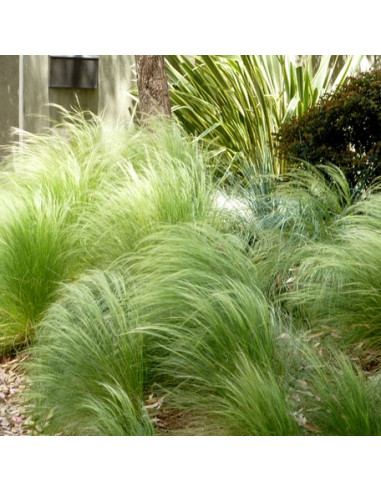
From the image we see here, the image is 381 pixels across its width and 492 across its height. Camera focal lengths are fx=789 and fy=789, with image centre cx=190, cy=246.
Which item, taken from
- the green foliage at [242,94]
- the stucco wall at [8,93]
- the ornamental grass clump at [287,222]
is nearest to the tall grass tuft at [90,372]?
the ornamental grass clump at [287,222]

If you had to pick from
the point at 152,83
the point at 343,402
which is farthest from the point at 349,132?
the point at 343,402

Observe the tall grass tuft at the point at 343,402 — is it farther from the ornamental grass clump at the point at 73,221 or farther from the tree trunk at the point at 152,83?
the tree trunk at the point at 152,83

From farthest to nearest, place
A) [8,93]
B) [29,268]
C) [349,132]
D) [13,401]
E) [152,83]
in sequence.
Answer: [8,93] < [152,83] < [349,132] < [29,268] < [13,401]

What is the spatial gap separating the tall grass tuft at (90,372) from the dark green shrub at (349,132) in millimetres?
2633

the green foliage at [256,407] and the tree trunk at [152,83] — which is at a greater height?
→ the tree trunk at [152,83]

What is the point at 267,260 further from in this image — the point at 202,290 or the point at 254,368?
the point at 254,368

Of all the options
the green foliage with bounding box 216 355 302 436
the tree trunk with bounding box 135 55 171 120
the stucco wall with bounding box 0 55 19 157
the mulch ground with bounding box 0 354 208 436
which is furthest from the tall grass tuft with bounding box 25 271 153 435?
the stucco wall with bounding box 0 55 19 157

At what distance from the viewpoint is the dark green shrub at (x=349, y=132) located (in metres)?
5.95

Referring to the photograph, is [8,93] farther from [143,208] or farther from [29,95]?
[143,208]

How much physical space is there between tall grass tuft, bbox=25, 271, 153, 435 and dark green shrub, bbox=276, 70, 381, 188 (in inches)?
104

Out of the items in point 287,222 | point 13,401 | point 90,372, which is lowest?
point 13,401

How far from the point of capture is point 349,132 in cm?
617

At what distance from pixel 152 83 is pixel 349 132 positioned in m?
2.04

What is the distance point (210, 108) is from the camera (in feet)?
30.7
